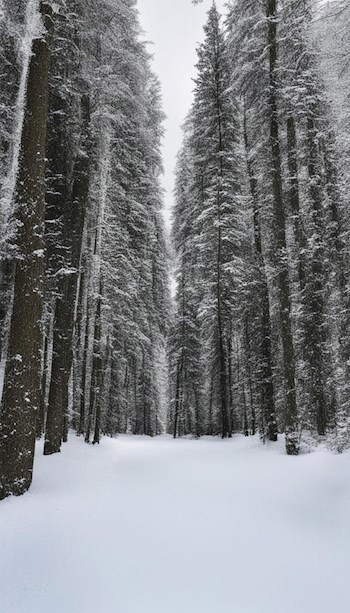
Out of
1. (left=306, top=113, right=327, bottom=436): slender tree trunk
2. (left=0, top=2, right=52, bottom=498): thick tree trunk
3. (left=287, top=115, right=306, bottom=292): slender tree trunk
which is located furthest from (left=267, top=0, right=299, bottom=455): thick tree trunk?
(left=0, top=2, right=52, bottom=498): thick tree trunk

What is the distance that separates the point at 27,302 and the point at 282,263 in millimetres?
7702

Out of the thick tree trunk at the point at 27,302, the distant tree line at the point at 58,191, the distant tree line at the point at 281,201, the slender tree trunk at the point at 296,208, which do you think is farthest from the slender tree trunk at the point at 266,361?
the thick tree trunk at the point at 27,302

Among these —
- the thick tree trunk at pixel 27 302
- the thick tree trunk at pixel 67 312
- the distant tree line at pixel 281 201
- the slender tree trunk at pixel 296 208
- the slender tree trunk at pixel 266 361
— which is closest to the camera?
the thick tree trunk at pixel 27 302

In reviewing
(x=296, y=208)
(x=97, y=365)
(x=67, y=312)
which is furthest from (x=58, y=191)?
(x=97, y=365)

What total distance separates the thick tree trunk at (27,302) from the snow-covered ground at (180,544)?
28.8 inches

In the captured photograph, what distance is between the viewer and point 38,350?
7.02m

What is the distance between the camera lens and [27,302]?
6.95 metres

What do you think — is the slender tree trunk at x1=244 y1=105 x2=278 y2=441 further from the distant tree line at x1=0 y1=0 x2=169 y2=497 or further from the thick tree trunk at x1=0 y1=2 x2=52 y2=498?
the thick tree trunk at x1=0 y1=2 x2=52 y2=498

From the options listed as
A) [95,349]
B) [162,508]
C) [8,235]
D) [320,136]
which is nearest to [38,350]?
[8,235]

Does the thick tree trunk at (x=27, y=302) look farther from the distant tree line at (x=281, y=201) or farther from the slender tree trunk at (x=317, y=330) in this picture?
the slender tree trunk at (x=317, y=330)

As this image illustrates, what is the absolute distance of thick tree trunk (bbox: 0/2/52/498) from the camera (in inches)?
256

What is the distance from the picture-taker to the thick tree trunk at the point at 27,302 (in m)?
6.50

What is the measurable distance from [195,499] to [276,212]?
851 centimetres

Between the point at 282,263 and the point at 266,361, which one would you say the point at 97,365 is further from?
the point at 282,263
